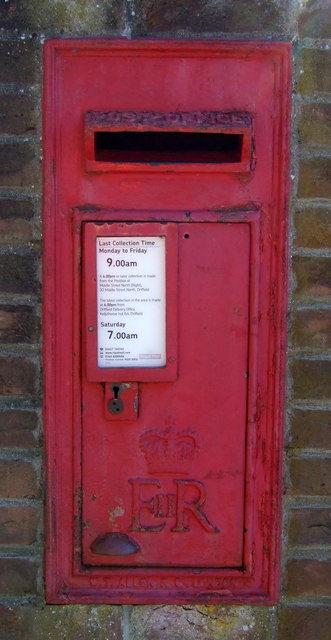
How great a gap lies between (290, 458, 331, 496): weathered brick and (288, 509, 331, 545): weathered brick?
0.05m

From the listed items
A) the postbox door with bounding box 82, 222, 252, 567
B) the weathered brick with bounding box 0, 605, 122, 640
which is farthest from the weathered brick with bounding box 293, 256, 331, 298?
the weathered brick with bounding box 0, 605, 122, 640

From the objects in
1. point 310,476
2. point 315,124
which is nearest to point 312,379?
point 310,476

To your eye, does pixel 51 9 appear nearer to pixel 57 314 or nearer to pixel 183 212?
pixel 183 212

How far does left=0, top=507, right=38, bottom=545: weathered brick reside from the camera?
147cm

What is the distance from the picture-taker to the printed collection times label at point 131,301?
1.34 metres

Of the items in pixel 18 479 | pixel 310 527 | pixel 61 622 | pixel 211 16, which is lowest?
pixel 61 622

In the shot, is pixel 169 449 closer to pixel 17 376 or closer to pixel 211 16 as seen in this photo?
pixel 17 376

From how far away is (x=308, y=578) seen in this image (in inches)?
59.1

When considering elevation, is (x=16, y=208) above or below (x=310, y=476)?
above

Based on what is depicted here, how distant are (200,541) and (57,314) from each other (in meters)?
0.65

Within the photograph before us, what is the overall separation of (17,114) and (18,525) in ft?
3.33

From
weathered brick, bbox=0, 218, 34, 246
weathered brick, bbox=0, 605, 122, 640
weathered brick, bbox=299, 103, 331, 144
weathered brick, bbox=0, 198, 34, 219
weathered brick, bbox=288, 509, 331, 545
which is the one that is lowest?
weathered brick, bbox=0, 605, 122, 640

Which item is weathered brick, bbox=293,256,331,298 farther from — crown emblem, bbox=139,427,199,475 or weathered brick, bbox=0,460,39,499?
weathered brick, bbox=0,460,39,499

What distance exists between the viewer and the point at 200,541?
55.9 inches
